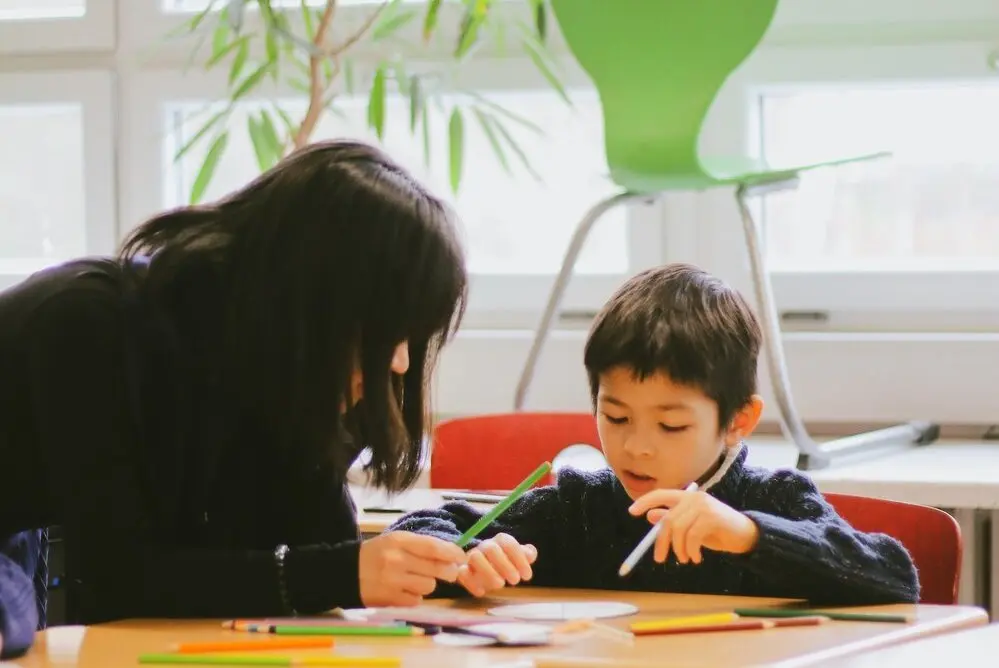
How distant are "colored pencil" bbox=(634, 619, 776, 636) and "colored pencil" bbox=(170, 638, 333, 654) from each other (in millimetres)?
229

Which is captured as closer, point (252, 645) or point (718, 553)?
point (252, 645)

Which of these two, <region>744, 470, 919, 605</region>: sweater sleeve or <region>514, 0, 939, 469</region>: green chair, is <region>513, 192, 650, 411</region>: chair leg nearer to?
<region>514, 0, 939, 469</region>: green chair

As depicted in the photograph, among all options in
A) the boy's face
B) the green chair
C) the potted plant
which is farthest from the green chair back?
the boy's face

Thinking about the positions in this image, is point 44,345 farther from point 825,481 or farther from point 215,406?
point 825,481

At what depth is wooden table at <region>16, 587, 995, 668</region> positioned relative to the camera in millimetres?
973

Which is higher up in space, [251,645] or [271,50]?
[271,50]

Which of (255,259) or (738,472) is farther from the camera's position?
(738,472)

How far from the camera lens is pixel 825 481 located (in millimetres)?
2141

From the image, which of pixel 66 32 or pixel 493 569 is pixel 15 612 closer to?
pixel 493 569

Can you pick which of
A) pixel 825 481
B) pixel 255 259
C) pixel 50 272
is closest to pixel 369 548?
pixel 255 259

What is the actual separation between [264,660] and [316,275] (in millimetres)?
374

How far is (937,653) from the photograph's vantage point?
100cm

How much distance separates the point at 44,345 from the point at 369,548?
31cm

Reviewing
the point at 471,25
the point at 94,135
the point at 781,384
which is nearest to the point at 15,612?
the point at 781,384
